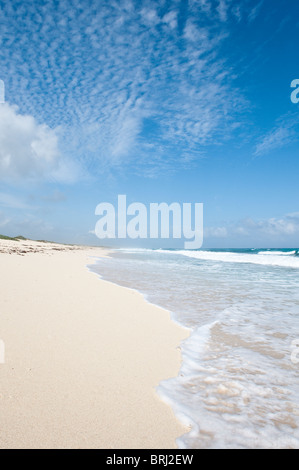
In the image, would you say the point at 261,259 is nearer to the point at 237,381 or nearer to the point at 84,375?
the point at 237,381

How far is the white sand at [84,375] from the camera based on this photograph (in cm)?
187

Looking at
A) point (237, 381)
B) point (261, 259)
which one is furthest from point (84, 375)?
point (261, 259)

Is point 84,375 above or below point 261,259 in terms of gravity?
above

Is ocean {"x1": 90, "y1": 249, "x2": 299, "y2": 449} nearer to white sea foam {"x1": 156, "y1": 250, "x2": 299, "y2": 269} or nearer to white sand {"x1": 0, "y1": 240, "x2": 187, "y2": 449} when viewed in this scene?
white sand {"x1": 0, "y1": 240, "x2": 187, "y2": 449}

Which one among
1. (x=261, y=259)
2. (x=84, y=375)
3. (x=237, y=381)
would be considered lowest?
(x=261, y=259)

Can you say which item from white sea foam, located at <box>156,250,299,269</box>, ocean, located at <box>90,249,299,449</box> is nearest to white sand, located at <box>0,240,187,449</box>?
ocean, located at <box>90,249,299,449</box>

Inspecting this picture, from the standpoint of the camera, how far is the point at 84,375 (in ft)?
8.68

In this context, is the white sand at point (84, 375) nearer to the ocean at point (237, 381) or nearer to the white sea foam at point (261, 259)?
the ocean at point (237, 381)

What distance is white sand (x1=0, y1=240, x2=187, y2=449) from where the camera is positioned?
1.87 meters

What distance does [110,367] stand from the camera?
2.88 metres

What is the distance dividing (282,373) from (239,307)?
10.3 ft

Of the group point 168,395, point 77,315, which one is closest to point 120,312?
point 77,315
